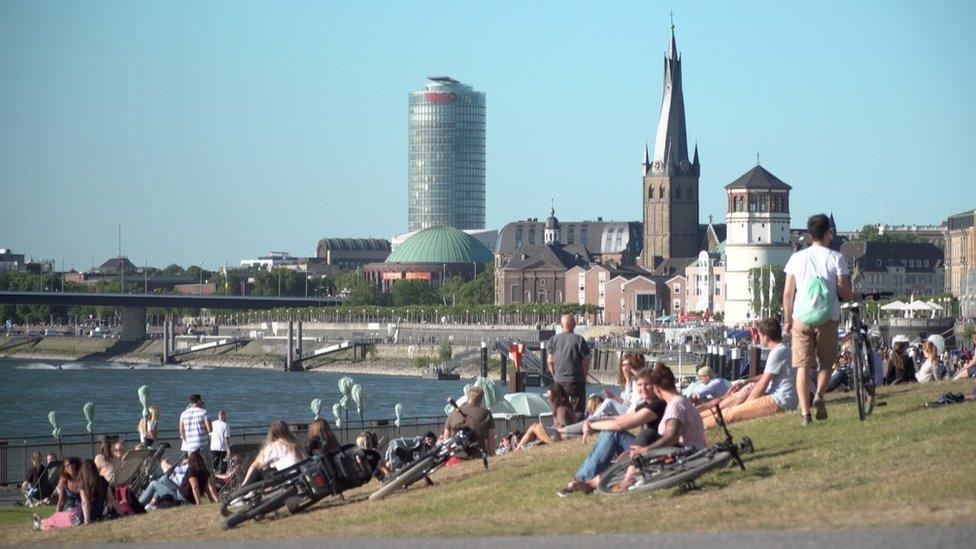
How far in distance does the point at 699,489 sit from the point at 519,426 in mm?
20401

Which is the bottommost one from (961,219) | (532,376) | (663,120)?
(532,376)

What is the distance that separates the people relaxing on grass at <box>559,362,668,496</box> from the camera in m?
14.1

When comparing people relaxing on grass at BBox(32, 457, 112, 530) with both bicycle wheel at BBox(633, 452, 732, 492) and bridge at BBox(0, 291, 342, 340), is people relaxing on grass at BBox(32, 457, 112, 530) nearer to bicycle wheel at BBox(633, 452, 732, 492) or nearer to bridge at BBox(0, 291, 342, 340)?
bicycle wheel at BBox(633, 452, 732, 492)

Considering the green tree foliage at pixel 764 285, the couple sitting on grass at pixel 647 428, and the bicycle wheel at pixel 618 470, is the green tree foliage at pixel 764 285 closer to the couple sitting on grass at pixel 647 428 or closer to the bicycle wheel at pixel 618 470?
the couple sitting on grass at pixel 647 428

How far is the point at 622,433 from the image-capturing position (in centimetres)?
1448

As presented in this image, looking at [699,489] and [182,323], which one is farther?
[182,323]

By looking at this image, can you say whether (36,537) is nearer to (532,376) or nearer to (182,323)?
(532,376)

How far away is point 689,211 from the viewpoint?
16925 cm

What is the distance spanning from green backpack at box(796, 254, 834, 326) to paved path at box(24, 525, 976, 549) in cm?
417

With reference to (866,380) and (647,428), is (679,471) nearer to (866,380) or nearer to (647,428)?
(647,428)

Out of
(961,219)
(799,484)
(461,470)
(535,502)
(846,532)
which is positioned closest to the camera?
(846,532)

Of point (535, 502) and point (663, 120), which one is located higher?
point (663, 120)

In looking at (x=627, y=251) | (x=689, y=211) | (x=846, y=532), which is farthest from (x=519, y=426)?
(x=627, y=251)

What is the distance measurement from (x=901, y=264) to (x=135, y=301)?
62.6 m
